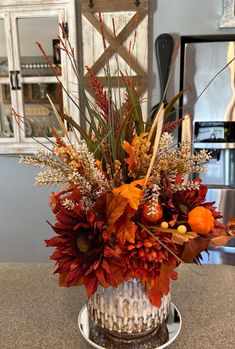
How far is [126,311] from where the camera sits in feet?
2.34

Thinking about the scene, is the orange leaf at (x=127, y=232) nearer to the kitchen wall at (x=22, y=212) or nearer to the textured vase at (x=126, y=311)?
the textured vase at (x=126, y=311)

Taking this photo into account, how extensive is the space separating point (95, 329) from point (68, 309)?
0.15 m

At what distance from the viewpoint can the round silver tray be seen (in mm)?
761

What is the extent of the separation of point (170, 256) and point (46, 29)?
2.11 m

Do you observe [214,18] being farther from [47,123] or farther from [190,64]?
[47,123]

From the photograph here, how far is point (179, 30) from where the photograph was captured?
2152mm

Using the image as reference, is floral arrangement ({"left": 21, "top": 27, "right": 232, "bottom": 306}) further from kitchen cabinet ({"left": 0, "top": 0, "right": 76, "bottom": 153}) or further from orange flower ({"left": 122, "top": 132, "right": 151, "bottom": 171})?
kitchen cabinet ({"left": 0, "top": 0, "right": 76, "bottom": 153})

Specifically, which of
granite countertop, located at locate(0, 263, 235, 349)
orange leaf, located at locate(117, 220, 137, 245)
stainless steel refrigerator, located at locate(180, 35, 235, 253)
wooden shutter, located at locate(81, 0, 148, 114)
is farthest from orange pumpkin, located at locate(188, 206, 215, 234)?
wooden shutter, located at locate(81, 0, 148, 114)

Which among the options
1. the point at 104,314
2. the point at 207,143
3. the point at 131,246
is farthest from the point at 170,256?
the point at 207,143

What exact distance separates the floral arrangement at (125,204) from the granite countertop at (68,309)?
0.21m

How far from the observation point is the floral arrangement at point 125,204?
643 millimetres

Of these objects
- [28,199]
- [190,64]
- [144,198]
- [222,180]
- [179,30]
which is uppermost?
[179,30]

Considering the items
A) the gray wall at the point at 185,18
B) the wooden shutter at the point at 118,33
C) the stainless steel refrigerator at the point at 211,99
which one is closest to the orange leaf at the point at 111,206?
the stainless steel refrigerator at the point at 211,99

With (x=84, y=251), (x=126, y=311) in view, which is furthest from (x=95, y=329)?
(x=84, y=251)
